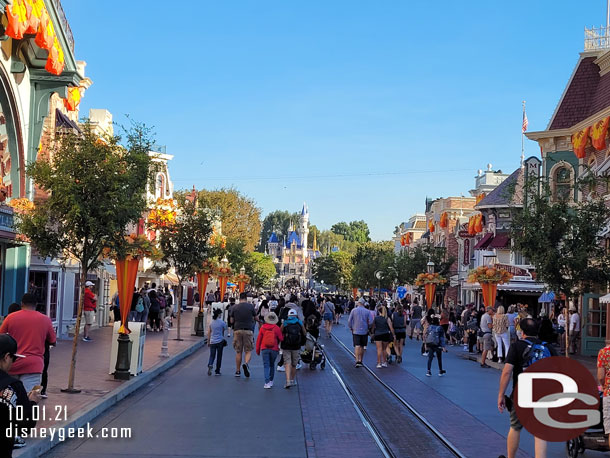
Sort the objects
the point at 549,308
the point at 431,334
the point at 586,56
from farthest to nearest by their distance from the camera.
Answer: the point at 549,308, the point at 586,56, the point at 431,334

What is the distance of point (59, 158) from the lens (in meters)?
13.8

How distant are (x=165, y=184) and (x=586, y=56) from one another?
3821cm

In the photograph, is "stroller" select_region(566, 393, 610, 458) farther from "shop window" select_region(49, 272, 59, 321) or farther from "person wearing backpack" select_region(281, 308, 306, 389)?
"shop window" select_region(49, 272, 59, 321)

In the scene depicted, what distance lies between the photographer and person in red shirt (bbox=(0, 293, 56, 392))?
9406 mm

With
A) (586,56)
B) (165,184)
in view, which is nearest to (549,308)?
(586,56)

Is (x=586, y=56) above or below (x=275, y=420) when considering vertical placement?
above

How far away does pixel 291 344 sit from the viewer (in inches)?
630

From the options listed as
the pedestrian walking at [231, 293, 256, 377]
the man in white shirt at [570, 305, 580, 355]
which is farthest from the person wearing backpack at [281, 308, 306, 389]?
the man in white shirt at [570, 305, 580, 355]

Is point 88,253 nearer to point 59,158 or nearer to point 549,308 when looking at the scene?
point 59,158

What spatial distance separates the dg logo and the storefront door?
21.1 meters

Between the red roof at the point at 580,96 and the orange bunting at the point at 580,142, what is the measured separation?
1.65 m

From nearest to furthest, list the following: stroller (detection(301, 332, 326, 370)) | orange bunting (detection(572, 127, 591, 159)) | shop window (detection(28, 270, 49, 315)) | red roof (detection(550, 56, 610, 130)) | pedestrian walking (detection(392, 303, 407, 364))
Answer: stroller (detection(301, 332, 326, 370)) < pedestrian walking (detection(392, 303, 407, 364)) < shop window (detection(28, 270, 49, 315)) < orange bunting (detection(572, 127, 591, 159)) < red roof (detection(550, 56, 610, 130))

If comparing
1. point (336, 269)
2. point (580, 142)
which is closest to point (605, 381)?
point (580, 142)

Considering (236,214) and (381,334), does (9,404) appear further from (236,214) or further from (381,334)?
(236,214)
